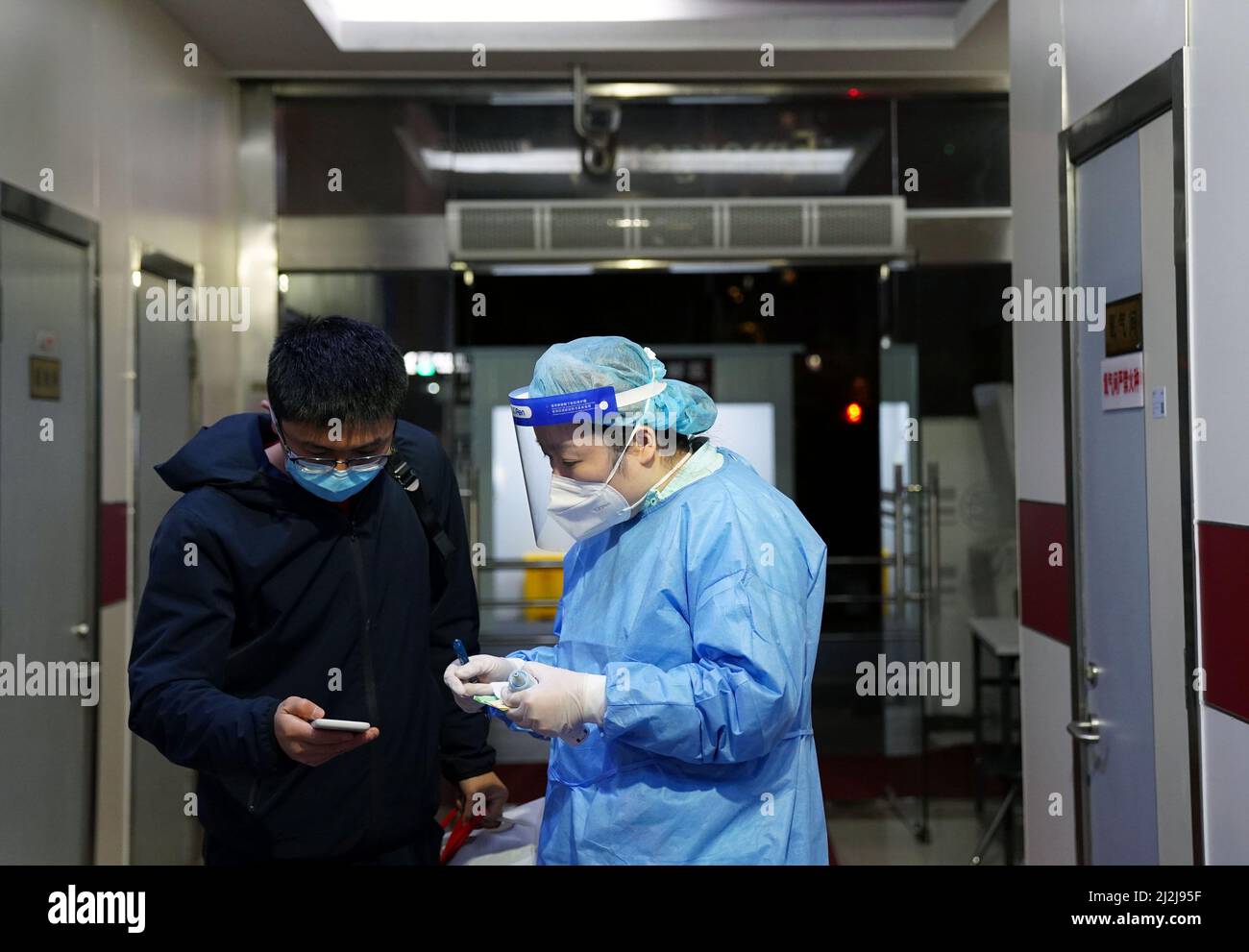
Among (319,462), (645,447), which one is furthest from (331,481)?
(645,447)

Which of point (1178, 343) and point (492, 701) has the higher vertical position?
point (1178, 343)

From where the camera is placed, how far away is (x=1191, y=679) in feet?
6.32

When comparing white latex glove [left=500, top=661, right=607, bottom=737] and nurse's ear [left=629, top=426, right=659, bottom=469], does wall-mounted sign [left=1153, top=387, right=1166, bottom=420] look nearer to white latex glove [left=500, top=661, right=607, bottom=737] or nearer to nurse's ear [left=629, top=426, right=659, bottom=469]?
nurse's ear [left=629, top=426, right=659, bottom=469]

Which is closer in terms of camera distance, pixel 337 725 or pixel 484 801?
pixel 337 725

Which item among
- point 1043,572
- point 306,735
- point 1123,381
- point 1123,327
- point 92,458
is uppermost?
point 1123,327

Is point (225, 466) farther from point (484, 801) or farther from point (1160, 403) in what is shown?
point (1160, 403)

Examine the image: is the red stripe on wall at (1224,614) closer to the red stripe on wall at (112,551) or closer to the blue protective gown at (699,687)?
the blue protective gown at (699,687)

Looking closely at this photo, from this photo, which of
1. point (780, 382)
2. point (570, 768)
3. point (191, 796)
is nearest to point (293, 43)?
point (780, 382)

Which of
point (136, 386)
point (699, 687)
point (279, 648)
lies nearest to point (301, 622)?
point (279, 648)

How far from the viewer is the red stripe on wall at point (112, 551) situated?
303 centimetres

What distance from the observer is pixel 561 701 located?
1.44 m

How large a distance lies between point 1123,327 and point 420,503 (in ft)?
4.69

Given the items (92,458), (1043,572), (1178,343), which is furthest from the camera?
(92,458)

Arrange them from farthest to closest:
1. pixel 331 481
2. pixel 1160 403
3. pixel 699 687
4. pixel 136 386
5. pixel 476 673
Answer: pixel 136 386
pixel 1160 403
pixel 331 481
pixel 476 673
pixel 699 687
